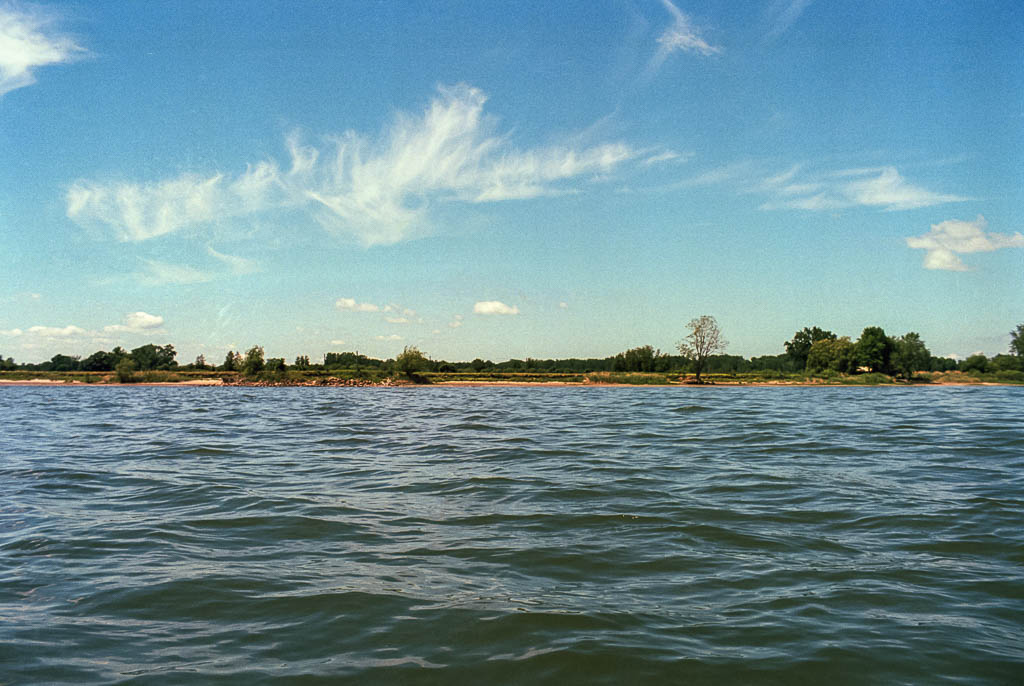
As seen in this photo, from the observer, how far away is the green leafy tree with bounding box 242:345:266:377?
86812mm

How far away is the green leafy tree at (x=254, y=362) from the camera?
86.8m

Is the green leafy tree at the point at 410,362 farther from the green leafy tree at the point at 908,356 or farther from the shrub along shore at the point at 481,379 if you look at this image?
the green leafy tree at the point at 908,356

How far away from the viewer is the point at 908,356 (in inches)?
3568

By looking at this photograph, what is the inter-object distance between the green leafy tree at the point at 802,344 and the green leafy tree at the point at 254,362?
9766cm

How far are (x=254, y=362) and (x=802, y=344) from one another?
100.0m

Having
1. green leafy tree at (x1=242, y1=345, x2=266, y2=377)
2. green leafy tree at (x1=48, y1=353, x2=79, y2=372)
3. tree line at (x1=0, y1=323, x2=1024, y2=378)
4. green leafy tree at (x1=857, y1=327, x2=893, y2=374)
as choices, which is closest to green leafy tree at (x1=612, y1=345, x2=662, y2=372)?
tree line at (x1=0, y1=323, x2=1024, y2=378)

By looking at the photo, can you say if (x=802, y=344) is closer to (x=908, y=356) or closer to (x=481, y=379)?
(x=908, y=356)

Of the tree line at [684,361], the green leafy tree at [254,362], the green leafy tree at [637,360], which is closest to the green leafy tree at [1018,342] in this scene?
the tree line at [684,361]

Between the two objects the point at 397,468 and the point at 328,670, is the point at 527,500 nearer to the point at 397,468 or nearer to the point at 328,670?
the point at 397,468

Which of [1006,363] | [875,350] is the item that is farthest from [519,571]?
[1006,363]

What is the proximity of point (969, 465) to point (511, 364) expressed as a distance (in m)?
108

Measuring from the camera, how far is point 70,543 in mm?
6148

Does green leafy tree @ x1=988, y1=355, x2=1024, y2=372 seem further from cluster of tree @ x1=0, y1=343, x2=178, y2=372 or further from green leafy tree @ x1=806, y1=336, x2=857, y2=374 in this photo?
cluster of tree @ x1=0, y1=343, x2=178, y2=372

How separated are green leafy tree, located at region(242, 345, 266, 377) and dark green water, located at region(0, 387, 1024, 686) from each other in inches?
3181
